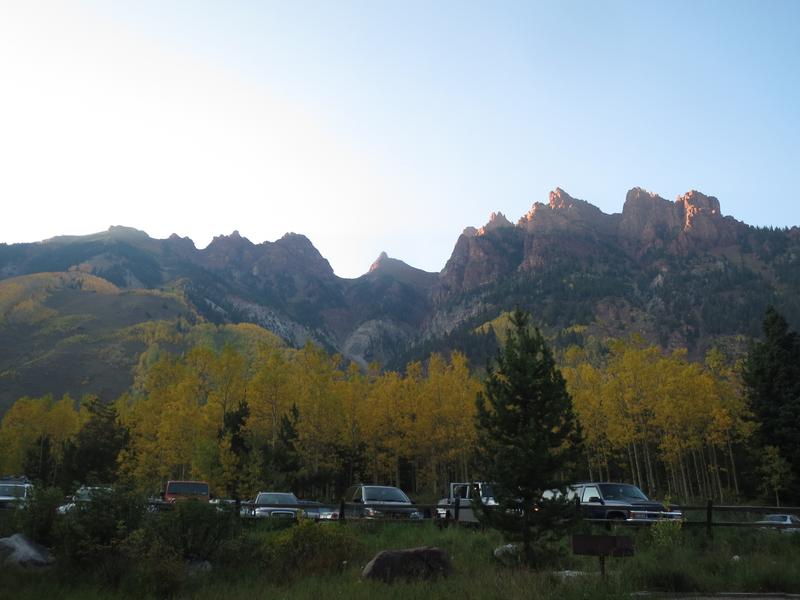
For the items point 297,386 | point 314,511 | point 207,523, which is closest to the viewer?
point 207,523

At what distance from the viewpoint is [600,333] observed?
179250 mm

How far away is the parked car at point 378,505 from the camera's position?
20.5 metres

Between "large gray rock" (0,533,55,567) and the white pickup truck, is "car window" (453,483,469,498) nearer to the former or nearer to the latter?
the white pickup truck

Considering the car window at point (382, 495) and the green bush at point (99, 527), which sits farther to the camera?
the car window at point (382, 495)

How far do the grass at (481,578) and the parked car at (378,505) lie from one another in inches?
178

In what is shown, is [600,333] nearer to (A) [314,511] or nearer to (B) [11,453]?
(B) [11,453]

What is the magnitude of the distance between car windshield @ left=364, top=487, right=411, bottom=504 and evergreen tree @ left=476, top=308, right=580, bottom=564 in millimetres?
9956

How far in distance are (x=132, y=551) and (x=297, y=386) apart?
38603mm

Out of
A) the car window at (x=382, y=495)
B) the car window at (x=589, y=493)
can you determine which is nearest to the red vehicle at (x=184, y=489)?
the car window at (x=382, y=495)

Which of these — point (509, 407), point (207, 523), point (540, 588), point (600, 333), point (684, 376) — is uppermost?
point (600, 333)

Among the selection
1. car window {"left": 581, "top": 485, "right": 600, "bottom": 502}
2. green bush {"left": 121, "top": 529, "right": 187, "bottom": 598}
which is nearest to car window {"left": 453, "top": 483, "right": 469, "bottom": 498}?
car window {"left": 581, "top": 485, "right": 600, "bottom": 502}

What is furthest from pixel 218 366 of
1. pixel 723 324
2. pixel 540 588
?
pixel 723 324

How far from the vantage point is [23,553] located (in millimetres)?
13266

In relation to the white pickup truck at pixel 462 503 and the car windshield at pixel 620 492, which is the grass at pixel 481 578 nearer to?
the car windshield at pixel 620 492
